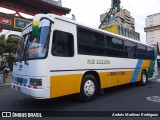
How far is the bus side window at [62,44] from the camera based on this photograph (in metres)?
5.74

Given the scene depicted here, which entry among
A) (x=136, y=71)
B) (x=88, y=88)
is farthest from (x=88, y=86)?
(x=136, y=71)

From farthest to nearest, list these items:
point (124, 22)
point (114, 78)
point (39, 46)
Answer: point (124, 22) < point (114, 78) < point (39, 46)

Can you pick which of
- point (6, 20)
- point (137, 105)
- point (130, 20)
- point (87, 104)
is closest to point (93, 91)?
point (87, 104)

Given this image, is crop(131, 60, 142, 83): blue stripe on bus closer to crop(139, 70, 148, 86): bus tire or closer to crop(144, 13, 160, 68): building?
crop(139, 70, 148, 86): bus tire

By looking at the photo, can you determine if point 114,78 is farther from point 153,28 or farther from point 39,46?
point 153,28

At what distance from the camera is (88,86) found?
6.79 m

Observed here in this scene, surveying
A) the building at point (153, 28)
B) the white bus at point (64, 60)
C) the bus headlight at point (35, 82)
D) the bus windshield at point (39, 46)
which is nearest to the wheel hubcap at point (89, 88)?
the white bus at point (64, 60)

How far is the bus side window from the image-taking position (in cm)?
574

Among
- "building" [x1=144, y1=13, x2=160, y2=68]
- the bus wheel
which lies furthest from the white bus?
"building" [x1=144, y1=13, x2=160, y2=68]

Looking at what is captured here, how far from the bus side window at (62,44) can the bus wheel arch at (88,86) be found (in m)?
1.11

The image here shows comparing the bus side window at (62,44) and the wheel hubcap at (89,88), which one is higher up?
the bus side window at (62,44)

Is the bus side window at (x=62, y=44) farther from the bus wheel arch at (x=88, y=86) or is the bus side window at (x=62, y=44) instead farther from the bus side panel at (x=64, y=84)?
the bus wheel arch at (x=88, y=86)

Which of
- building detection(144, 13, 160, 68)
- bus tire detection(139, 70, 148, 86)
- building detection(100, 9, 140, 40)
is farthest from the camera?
building detection(144, 13, 160, 68)

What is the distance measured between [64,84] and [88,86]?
1.28 meters
